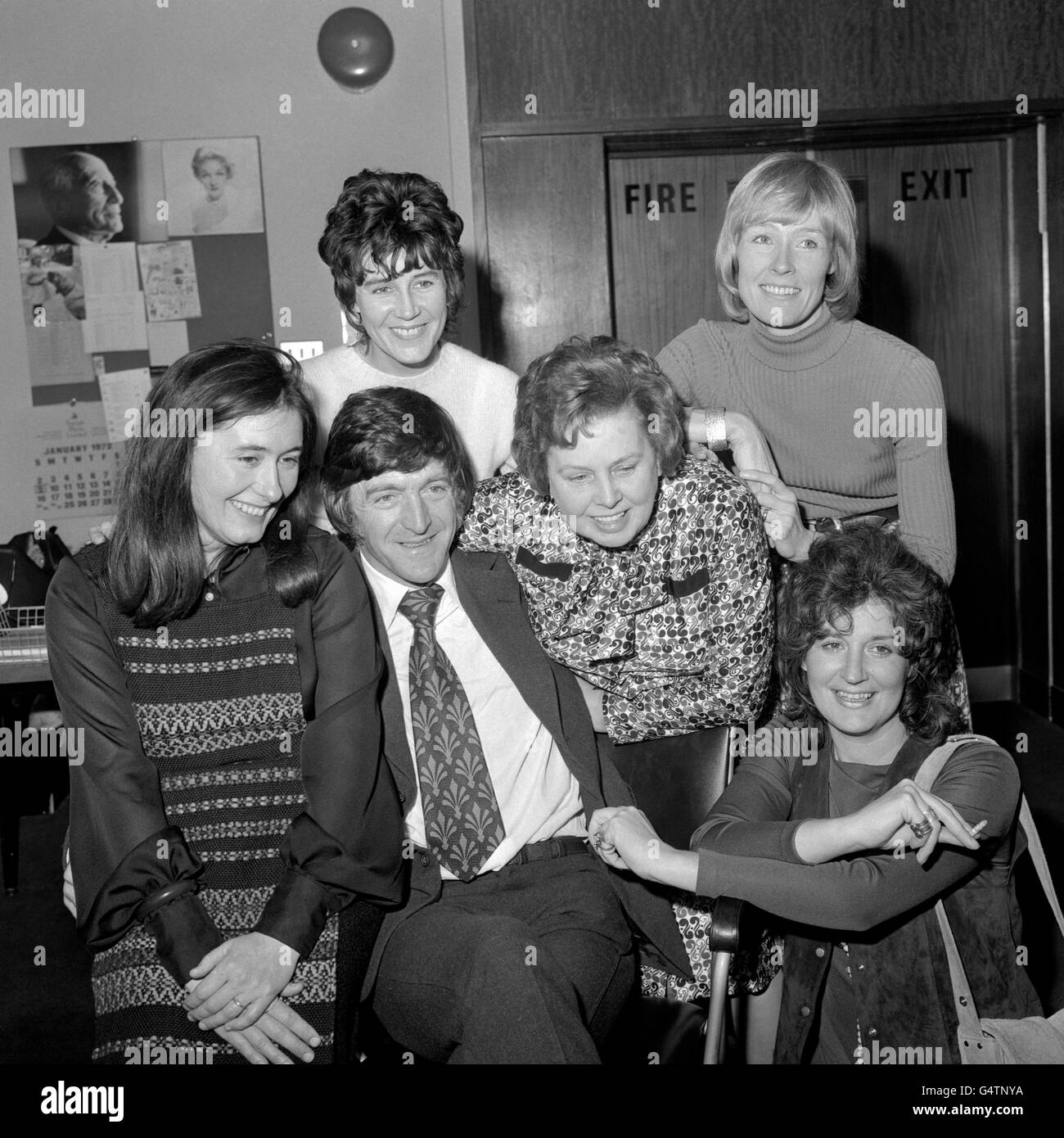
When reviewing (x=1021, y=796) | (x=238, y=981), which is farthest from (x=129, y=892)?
(x=1021, y=796)

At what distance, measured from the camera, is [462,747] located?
6.40 ft

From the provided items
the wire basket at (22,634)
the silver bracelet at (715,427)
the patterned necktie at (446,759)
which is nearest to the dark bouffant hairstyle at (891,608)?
the silver bracelet at (715,427)

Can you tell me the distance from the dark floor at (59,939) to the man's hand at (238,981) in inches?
49.4

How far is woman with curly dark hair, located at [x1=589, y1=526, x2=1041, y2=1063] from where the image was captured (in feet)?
5.62

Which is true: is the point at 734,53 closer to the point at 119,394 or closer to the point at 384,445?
the point at 119,394

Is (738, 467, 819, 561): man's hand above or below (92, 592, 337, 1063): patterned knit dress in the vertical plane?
above

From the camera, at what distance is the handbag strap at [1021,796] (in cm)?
173

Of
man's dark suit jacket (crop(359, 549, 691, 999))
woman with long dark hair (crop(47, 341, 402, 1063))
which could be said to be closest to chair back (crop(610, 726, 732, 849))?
man's dark suit jacket (crop(359, 549, 691, 999))

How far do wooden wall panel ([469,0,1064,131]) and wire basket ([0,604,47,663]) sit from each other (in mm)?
2477

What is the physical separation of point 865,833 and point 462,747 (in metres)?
0.66

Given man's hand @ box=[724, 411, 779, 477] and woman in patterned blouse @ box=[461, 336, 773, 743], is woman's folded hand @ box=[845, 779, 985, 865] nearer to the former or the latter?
woman in patterned blouse @ box=[461, 336, 773, 743]

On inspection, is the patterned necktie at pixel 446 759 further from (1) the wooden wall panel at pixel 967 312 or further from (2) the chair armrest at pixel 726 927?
(1) the wooden wall panel at pixel 967 312
